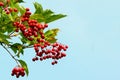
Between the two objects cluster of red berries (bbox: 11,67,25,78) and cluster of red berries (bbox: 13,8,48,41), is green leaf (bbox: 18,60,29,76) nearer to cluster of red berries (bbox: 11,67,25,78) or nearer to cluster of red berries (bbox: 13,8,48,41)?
cluster of red berries (bbox: 11,67,25,78)

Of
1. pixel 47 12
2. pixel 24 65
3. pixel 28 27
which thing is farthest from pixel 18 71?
pixel 47 12

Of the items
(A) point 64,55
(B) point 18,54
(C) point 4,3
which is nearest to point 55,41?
(A) point 64,55

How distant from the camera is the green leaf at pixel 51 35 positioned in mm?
8711

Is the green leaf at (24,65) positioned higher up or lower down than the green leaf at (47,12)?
lower down

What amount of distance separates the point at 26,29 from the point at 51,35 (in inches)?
47.6

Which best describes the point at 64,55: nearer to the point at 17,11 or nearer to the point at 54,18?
the point at 54,18

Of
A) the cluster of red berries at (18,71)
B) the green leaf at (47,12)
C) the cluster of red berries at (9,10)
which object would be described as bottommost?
the cluster of red berries at (18,71)

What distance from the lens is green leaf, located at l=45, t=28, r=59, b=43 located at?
8711mm

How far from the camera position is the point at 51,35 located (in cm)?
885

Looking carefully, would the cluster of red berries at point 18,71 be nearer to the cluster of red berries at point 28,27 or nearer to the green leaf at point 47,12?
the cluster of red berries at point 28,27

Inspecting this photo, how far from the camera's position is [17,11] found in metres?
8.08

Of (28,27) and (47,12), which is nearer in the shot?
(28,27)

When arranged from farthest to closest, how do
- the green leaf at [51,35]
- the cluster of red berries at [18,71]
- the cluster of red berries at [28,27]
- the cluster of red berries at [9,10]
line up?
the green leaf at [51,35] < the cluster of red berries at [18,71] < the cluster of red berries at [9,10] < the cluster of red berries at [28,27]

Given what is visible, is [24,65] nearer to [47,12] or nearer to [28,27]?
[28,27]
